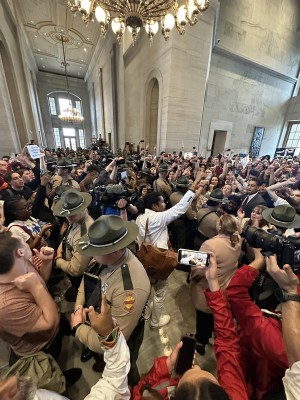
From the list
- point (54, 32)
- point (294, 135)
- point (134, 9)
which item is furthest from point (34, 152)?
point (294, 135)

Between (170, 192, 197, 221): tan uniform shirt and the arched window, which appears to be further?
the arched window

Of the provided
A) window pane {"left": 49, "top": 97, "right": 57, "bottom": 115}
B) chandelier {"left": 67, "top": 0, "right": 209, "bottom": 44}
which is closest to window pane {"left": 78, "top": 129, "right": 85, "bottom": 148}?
window pane {"left": 49, "top": 97, "right": 57, "bottom": 115}

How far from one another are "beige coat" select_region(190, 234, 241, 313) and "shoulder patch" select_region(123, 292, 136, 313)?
857 mm

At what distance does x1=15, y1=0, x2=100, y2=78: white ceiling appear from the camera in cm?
1023

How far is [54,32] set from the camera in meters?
12.5

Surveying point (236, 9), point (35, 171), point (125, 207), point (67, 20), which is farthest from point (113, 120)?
point (125, 207)

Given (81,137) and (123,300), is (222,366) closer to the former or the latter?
(123,300)

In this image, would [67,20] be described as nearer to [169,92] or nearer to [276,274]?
[169,92]

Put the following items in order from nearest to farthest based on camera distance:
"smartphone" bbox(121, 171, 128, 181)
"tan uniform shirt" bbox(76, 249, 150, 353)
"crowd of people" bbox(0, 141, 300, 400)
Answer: "crowd of people" bbox(0, 141, 300, 400)
"tan uniform shirt" bbox(76, 249, 150, 353)
"smartphone" bbox(121, 171, 128, 181)

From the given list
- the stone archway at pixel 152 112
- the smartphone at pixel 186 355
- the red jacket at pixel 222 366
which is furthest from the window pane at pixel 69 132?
the smartphone at pixel 186 355

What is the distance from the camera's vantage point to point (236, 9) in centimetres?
1060

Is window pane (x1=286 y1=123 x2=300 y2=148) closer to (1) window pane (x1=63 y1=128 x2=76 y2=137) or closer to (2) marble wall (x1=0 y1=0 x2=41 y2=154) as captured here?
(2) marble wall (x1=0 y1=0 x2=41 y2=154)

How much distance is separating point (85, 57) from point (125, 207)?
21129 mm

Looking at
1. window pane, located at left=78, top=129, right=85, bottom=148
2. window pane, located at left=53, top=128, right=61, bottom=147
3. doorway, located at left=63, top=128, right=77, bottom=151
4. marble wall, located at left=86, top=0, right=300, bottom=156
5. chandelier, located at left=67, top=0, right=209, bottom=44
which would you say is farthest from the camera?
window pane, located at left=78, top=129, right=85, bottom=148
